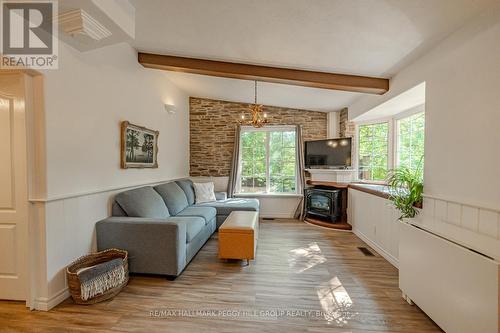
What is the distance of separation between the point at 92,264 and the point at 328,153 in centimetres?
441

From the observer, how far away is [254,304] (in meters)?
2.16

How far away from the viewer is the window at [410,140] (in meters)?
3.36

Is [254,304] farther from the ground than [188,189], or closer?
closer

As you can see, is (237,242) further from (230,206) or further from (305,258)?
(230,206)

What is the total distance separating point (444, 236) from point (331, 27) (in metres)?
2.00

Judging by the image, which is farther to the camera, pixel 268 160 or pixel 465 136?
pixel 268 160

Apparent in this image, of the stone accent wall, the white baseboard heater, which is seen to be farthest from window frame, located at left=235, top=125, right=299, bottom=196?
the white baseboard heater

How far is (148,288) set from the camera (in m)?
2.44

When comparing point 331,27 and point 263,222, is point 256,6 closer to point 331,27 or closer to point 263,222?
point 331,27

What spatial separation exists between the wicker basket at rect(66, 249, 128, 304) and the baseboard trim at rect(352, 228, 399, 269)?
3171mm

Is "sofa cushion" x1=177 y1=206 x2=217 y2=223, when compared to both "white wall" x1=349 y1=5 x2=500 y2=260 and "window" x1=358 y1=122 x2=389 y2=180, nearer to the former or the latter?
"white wall" x1=349 y1=5 x2=500 y2=260

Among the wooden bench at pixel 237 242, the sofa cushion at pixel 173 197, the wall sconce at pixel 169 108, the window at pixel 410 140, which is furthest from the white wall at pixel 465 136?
the wall sconce at pixel 169 108

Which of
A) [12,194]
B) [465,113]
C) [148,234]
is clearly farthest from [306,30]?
[12,194]

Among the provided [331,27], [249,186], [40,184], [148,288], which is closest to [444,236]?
[331,27]
